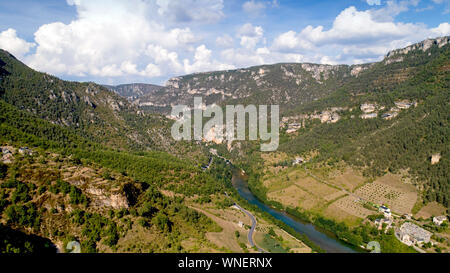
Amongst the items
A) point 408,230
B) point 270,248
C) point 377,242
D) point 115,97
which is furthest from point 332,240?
point 115,97

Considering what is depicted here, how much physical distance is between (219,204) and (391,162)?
7823cm

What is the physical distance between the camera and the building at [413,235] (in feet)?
240

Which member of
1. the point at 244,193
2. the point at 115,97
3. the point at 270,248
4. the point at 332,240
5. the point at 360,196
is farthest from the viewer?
the point at 115,97

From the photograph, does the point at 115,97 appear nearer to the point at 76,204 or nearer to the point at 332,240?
the point at 76,204

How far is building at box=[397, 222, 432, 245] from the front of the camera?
2876 inches

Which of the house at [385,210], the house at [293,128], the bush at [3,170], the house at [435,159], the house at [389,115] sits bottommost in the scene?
the house at [385,210]

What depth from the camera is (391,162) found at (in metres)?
113

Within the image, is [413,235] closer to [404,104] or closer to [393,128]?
[393,128]

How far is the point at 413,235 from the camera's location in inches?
2936

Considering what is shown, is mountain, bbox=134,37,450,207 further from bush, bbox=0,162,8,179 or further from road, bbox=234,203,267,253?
bush, bbox=0,162,8,179

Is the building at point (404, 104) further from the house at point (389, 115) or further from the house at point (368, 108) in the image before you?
the house at point (368, 108)

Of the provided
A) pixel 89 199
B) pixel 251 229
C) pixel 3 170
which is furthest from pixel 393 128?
pixel 3 170

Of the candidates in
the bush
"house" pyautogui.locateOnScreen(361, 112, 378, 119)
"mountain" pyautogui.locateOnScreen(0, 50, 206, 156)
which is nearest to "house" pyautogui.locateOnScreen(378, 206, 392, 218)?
"house" pyautogui.locateOnScreen(361, 112, 378, 119)

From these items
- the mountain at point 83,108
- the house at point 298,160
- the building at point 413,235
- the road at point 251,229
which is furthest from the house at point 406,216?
the mountain at point 83,108
